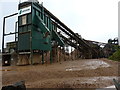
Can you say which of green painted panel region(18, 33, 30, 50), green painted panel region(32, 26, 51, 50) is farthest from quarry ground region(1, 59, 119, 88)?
green painted panel region(32, 26, 51, 50)

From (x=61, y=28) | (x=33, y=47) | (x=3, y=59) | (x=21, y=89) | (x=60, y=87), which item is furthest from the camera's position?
(x=61, y=28)

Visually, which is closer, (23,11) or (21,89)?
(21,89)

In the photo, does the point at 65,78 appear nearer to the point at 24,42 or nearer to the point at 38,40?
the point at 38,40

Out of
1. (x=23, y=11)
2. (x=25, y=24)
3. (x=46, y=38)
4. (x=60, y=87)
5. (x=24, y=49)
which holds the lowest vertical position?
(x=60, y=87)

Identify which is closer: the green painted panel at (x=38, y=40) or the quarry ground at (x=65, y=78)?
the quarry ground at (x=65, y=78)

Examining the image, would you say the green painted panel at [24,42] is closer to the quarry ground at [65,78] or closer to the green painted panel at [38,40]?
the green painted panel at [38,40]

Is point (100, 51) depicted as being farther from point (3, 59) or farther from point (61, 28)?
point (3, 59)

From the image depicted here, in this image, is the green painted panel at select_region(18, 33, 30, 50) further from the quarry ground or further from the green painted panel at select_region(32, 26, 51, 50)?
the quarry ground

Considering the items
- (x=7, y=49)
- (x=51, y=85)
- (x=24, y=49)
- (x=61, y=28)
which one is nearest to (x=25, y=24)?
(x=24, y=49)

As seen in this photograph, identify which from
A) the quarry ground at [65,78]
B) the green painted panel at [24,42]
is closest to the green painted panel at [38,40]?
the green painted panel at [24,42]

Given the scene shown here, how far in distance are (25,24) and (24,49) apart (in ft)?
6.27

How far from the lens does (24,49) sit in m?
10.5

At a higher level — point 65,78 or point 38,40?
point 38,40

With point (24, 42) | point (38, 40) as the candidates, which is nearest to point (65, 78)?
point (38, 40)
